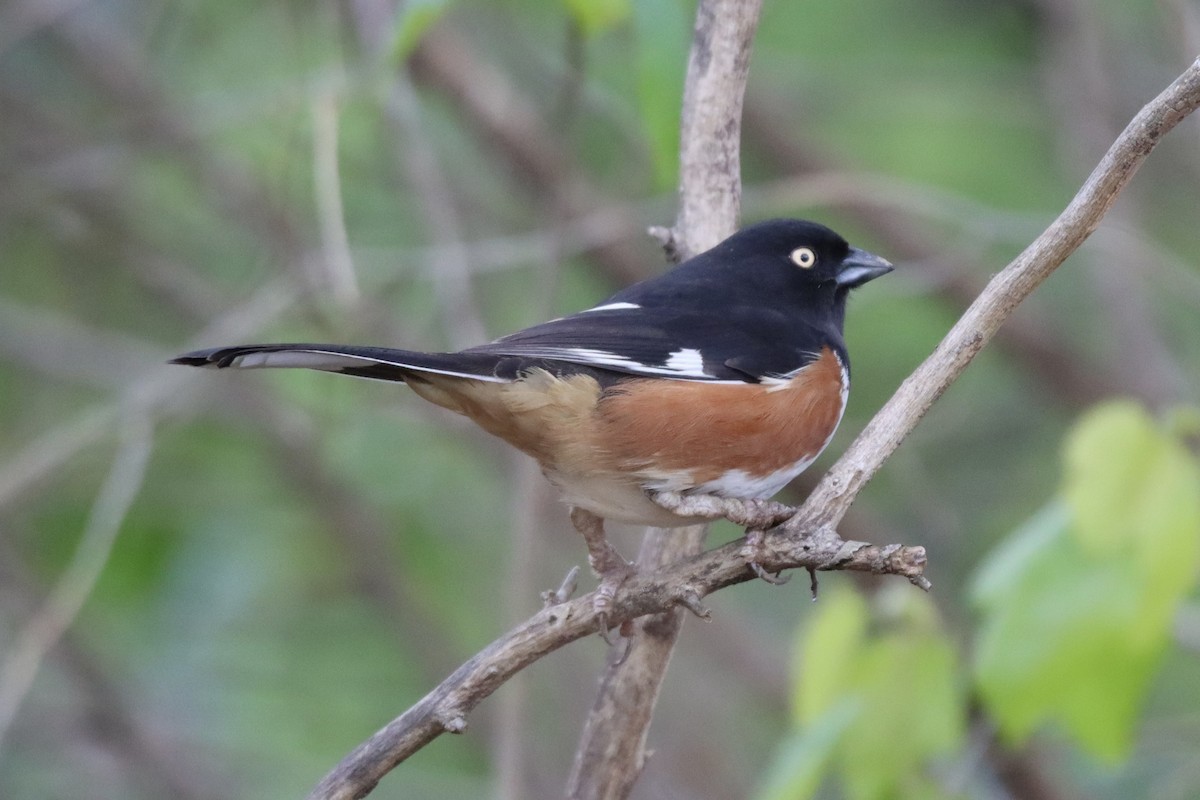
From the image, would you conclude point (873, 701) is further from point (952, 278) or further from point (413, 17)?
point (952, 278)

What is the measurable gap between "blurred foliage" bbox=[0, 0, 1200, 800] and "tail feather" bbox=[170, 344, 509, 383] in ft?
4.63

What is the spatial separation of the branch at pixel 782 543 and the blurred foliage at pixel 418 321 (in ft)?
5.55

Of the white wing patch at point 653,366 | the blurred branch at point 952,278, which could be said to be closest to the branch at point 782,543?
the white wing patch at point 653,366

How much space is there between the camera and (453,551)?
612cm

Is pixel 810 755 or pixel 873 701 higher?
pixel 873 701

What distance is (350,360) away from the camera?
243cm

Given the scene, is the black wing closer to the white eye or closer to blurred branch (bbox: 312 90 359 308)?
the white eye

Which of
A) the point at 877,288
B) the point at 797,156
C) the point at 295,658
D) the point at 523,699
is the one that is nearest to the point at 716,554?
the point at 523,699

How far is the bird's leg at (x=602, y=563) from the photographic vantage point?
8.18ft

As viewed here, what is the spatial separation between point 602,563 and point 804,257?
3.66 feet

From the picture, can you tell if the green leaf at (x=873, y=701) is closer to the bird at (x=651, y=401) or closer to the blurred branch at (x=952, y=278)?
the bird at (x=651, y=401)

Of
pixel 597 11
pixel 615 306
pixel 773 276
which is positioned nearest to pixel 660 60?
pixel 597 11

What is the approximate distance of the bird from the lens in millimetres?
2719

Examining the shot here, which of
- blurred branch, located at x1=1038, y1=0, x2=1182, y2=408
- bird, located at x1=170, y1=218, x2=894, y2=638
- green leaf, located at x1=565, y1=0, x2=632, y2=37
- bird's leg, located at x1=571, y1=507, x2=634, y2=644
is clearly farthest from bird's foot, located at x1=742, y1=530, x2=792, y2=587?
blurred branch, located at x1=1038, y1=0, x2=1182, y2=408
